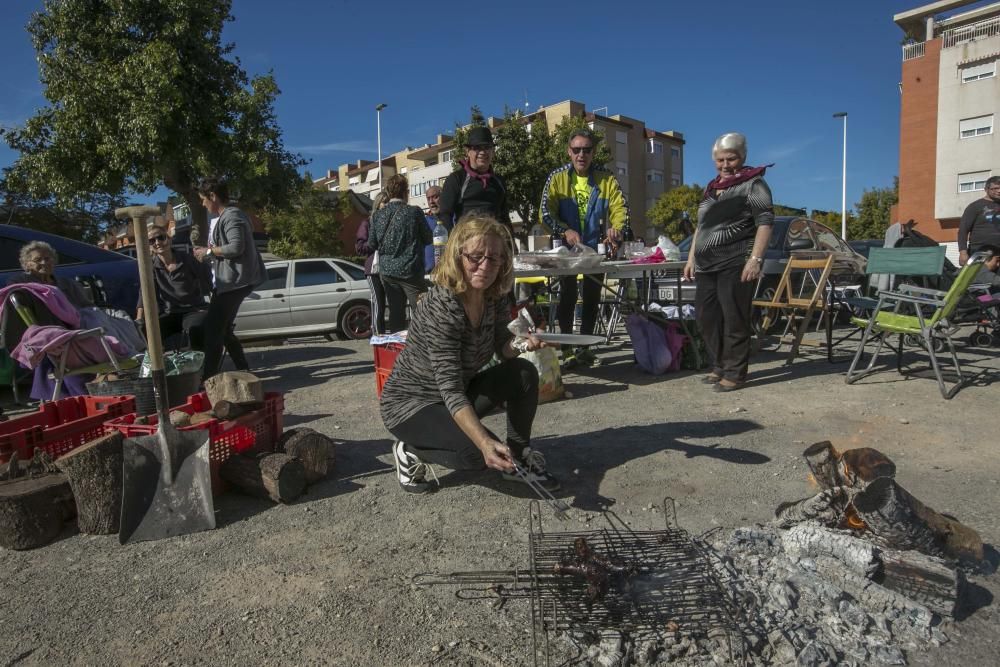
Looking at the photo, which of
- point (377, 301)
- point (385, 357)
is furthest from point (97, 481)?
point (377, 301)

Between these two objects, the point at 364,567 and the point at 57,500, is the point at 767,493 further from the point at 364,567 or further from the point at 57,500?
the point at 57,500

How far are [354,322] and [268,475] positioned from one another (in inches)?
311

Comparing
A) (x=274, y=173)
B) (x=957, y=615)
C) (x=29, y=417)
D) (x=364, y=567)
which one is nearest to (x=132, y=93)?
(x=274, y=173)

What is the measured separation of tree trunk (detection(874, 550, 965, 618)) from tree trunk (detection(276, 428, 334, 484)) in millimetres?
2593

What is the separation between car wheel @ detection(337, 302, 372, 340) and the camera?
1079 centimetres

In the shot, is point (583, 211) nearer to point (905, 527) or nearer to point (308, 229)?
point (905, 527)

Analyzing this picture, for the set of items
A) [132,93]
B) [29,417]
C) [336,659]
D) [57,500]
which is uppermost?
[132,93]

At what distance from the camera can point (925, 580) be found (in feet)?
6.70

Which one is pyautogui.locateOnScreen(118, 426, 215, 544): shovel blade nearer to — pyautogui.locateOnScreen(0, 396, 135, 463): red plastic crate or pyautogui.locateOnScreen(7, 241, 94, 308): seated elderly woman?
pyautogui.locateOnScreen(0, 396, 135, 463): red plastic crate

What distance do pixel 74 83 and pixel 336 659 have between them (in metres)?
16.9

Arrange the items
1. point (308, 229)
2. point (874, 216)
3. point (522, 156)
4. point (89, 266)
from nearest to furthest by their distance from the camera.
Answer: point (89, 266) < point (522, 156) < point (308, 229) < point (874, 216)

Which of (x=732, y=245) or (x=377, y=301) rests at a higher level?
(x=732, y=245)

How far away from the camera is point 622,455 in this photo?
12.1ft

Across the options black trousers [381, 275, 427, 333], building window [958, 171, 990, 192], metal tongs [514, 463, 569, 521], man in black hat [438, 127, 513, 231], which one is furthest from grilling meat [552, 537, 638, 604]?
building window [958, 171, 990, 192]
